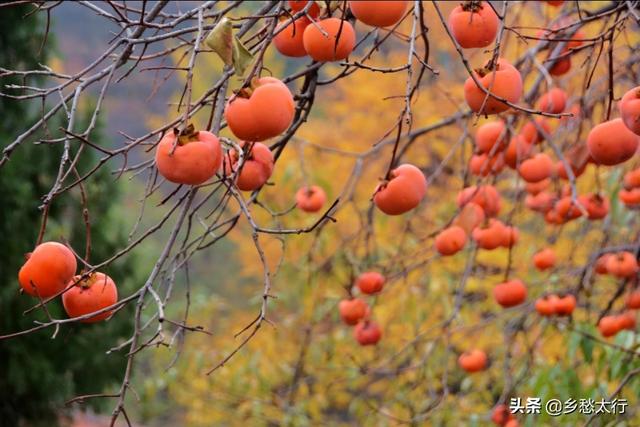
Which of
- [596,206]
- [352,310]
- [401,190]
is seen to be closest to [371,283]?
[352,310]

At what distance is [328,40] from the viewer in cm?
103

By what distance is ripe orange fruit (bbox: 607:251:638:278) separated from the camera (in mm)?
2141

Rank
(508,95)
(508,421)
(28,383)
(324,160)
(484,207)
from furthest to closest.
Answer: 1. (324,160)
2. (28,383)
3. (508,421)
4. (484,207)
5. (508,95)

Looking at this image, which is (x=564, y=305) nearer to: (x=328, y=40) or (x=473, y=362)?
(x=473, y=362)

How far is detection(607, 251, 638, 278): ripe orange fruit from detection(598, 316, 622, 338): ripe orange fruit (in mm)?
153

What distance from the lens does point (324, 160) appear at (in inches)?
298

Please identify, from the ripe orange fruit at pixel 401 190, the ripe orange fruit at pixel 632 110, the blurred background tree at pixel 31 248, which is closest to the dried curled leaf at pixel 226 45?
the ripe orange fruit at pixel 401 190

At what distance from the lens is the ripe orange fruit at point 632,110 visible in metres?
1.01

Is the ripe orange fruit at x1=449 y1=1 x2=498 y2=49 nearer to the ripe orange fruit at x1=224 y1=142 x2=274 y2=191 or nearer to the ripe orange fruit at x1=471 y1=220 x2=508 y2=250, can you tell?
the ripe orange fruit at x1=224 y1=142 x2=274 y2=191

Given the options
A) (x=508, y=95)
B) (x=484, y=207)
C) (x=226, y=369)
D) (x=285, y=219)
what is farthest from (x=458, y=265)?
(x=508, y=95)

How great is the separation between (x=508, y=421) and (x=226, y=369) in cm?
265

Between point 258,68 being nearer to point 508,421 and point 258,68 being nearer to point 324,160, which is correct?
point 508,421

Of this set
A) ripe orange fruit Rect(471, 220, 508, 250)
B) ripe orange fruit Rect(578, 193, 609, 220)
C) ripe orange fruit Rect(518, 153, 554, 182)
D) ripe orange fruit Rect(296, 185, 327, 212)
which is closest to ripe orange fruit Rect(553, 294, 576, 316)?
ripe orange fruit Rect(578, 193, 609, 220)

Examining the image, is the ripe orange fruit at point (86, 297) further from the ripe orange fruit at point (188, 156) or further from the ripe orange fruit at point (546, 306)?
the ripe orange fruit at point (546, 306)
